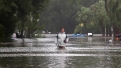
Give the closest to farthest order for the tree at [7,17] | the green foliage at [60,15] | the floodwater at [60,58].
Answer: the floodwater at [60,58]
the tree at [7,17]
the green foliage at [60,15]

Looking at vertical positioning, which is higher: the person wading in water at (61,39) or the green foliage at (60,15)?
the green foliage at (60,15)

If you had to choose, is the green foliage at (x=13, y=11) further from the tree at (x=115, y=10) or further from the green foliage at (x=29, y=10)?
the tree at (x=115, y=10)

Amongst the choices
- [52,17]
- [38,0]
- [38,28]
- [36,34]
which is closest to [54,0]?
[52,17]

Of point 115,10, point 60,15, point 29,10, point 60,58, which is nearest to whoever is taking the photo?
point 60,58

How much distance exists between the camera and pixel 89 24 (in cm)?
10212

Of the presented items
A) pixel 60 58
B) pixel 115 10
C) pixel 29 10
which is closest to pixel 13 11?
pixel 29 10

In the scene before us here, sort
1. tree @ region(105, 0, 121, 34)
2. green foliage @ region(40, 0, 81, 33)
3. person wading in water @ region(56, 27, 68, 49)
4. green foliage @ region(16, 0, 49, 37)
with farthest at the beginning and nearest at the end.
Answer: green foliage @ region(40, 0, 81, 33) → tree @ region(105, 0, 121, 34) → green foliage @ region(16, 0, 49, 37) → person wading in water @ region(56, 27, 68, 49)

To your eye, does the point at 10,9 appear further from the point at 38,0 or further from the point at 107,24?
the point at 107,24

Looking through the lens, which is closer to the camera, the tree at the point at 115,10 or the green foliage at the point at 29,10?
the green foliage at the point at 29,10

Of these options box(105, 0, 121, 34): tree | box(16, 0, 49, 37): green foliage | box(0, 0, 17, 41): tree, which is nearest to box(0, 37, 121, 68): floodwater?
box(0, 0, 17, 41): tree

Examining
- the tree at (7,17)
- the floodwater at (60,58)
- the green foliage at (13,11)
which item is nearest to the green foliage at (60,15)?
the green foliage at (13,11)

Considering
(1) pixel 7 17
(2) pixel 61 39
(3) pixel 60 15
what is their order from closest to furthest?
1. (2) pixel 61 39
2. (1) pixel 7 17
3. (3) pixel 60 15

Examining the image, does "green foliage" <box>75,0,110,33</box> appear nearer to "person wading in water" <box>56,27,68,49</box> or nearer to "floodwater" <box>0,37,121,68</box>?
"person wading in water" <box>56,27,68,49</box>

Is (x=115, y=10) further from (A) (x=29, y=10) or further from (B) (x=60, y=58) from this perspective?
(B) (x=60, y=58)
